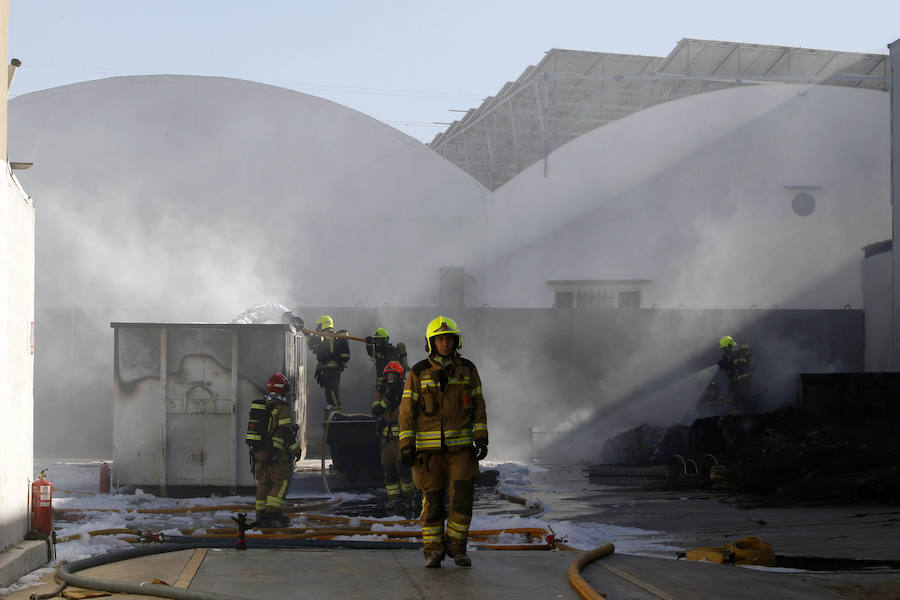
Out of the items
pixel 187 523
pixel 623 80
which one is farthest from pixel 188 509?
pixel 623 80

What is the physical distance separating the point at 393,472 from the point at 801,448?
5118 millimetres

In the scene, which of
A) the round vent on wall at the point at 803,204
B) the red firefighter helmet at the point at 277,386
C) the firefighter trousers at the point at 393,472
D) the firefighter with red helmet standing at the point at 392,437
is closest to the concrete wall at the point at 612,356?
the round vent on wall at the point at 803,204

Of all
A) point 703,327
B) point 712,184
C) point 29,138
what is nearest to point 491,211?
point 712,184

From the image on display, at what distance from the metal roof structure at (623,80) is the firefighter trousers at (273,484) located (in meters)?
18.4

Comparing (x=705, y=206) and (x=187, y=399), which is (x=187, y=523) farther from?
(x=705, y=206)

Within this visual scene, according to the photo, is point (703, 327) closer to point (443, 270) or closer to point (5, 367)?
point (443, 270)

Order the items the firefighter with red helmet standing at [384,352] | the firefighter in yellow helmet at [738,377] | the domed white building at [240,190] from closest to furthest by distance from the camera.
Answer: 1. the firefighter with red helmet standing at [384,352]
2. the firefighter in yellow helmet at [738,377]
3. the domed white building at [240,190]

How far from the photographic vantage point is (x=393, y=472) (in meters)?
12.2

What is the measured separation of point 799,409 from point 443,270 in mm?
12529

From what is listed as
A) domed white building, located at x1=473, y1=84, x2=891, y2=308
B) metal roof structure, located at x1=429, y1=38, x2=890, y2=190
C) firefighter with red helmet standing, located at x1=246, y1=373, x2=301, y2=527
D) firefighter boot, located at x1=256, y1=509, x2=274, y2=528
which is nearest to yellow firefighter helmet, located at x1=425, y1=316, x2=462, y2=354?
firefighter with red helmet standing, located at x1=246, y1=373, x2=301, y2=527

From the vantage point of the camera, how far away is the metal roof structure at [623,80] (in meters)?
30.3

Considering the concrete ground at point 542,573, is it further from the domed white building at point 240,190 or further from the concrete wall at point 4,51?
the domed white building at point 240,190

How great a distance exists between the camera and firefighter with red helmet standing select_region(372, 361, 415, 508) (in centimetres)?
1203

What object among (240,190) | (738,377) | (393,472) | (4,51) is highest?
(240,190)
